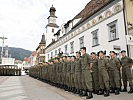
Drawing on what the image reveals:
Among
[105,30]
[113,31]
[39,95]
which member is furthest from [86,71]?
[105,30]

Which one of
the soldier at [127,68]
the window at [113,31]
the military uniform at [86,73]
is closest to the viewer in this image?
the military uniform at [86,73]

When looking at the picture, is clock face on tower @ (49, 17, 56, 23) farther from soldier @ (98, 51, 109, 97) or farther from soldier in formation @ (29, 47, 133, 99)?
soldier @ (98, 51, 109, 97)

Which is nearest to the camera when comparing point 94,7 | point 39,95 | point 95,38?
point 39,95

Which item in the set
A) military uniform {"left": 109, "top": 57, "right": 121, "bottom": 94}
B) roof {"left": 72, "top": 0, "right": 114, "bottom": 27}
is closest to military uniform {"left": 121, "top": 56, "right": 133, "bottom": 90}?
military uniform {"left": 109, "top": 57, "right": 121, "bottom": 94}

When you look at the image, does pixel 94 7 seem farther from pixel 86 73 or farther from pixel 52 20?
pixel 52 20

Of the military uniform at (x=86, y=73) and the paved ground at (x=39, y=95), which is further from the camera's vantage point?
the military uniform at (x=86, y=73)

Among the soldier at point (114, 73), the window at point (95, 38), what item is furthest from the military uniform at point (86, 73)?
the window at point (95, 38)

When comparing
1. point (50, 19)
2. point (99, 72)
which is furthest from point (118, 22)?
point (50, 19)

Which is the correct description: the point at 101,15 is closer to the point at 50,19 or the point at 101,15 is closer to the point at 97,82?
the point at 97,82

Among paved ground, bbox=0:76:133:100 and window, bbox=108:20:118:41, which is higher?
window, bbox=108:20:118:41

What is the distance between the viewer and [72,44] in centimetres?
2350

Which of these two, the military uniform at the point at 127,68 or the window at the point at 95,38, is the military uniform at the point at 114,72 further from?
the window at the point at 95,38

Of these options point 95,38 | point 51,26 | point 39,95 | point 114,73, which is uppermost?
point 51,26

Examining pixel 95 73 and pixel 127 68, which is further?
pixel 127 68
